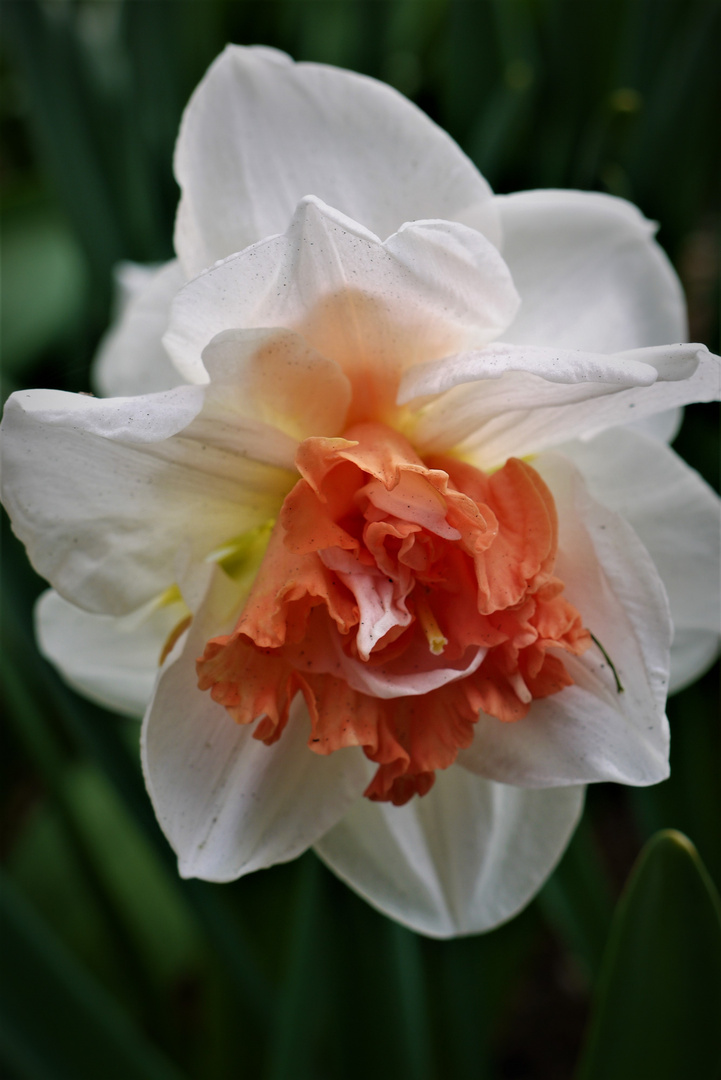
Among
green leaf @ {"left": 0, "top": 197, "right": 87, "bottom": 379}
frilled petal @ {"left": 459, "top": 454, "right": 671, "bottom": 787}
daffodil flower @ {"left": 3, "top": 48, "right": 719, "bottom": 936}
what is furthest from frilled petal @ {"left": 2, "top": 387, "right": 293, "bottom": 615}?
Result: green leaf @ {"left": 0, "top": 197, "right": 87, "bottom": 379}

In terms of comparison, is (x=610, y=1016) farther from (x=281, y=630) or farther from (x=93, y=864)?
(x=93, y=864)

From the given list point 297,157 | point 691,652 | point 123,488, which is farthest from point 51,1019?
point 297,157

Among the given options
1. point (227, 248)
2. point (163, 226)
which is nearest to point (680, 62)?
point (163, 226)

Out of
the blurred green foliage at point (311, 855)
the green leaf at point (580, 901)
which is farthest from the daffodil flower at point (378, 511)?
the green leaf at point (580, 901)

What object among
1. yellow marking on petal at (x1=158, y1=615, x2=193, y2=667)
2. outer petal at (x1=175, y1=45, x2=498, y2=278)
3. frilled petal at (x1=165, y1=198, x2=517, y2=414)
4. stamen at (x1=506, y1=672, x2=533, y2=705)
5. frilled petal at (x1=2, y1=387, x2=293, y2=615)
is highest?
outer petal at (x1=175, y1=45, x2=498, y2=278)

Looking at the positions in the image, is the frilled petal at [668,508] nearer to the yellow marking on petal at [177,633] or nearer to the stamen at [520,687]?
the stamen at [520,687]

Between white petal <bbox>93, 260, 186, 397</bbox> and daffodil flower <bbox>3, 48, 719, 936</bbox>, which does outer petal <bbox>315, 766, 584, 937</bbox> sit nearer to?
daffodil flower <bbox>3, 48, 719, 936</bbox>

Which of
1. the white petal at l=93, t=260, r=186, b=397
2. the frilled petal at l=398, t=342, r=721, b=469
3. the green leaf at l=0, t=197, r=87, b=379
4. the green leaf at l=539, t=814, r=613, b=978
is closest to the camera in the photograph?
the frilled petal at l=398, t=342, r=721, b=469
